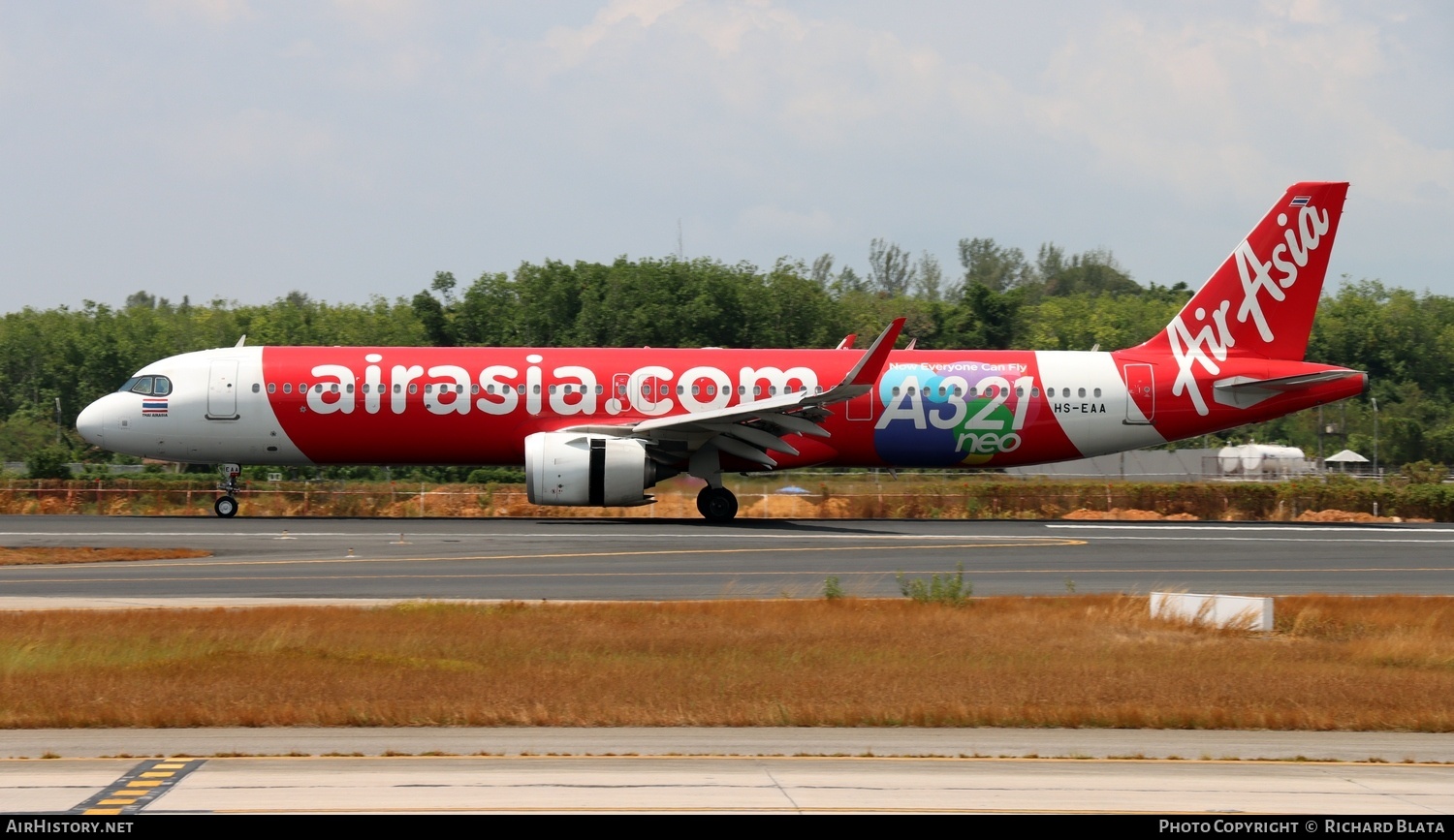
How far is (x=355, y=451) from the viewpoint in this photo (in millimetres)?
36594

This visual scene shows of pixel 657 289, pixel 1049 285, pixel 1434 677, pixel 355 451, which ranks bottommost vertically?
pixel 1434 677

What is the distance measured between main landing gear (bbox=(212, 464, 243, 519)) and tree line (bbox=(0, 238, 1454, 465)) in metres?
18.2

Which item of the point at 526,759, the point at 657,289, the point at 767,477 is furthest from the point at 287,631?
the point at 657,289

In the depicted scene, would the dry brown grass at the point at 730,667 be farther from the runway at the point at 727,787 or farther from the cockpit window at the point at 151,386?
the cockpit window at the point at 151,386

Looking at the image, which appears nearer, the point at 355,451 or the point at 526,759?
the point at 526,759

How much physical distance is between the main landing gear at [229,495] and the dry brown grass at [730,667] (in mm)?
17353

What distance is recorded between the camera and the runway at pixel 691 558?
2420 cm

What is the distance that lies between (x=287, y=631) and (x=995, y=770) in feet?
34.5

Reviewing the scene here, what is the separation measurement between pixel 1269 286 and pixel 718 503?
1594 cm

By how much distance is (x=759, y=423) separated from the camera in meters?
35.6

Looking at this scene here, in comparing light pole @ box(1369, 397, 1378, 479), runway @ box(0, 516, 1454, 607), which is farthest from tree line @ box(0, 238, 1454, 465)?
runway @ box(0, 516, 1454, 607)

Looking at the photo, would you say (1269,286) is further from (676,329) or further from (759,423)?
(676,329)

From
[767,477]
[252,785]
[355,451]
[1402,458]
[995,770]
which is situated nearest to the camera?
[252,785]

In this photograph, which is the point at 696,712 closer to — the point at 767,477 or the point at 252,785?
the point at 252,785
